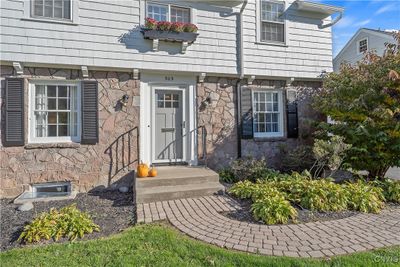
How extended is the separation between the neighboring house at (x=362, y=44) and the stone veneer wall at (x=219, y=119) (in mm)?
10740

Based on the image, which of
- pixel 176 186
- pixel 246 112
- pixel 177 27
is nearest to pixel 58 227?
pixel 176 186

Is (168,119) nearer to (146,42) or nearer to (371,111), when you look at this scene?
(146,42)

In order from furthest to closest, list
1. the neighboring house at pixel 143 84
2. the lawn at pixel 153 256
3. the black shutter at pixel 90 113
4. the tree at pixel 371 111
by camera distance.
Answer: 1. the black shutter at pixel 90 113
2. the neighboring house at pixel 143 84
3. the tree at pixel 371 111
4. the lawn at pixel 153 256

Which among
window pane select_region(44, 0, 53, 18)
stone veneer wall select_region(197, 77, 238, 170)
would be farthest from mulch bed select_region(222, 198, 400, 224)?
window pane select_region(44, 0, 53, 18)

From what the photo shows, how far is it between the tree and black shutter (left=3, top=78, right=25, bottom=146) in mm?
7053

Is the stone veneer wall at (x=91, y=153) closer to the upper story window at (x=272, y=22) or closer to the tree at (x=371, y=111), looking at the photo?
the upper story window at (x=272, y=22)

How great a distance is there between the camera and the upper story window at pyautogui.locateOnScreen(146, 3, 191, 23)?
5.85 metres

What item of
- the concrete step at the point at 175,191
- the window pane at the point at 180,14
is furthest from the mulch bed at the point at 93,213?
the window pane at the point at 180,14

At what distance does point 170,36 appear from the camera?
18.4 feet

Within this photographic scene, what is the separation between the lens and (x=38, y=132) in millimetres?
5344

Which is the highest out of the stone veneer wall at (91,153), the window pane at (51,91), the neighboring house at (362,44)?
the neighboring house at (362,44)

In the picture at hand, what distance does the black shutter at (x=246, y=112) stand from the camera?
21.5 ft

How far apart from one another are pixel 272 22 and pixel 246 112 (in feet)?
8.88

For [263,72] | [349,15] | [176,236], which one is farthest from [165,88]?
[349,15]
